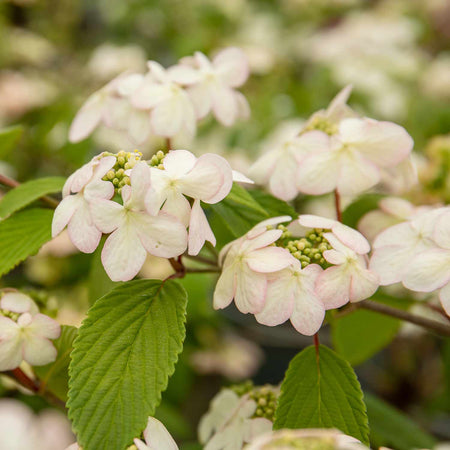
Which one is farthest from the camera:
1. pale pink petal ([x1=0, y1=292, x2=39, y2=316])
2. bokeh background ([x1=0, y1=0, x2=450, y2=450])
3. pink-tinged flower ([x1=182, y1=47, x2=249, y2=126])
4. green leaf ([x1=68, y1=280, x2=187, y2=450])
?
bokeh background ([x1=0, y1=0, x2=450, y2=450])

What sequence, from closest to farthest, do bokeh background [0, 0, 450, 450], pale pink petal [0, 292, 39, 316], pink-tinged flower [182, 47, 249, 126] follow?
1. pale pink petal [0, 292, 39, 316]
2. pink-tinged flower [182, 47, 249, 126]
3. bokeh background [0, 0, 450, 450]

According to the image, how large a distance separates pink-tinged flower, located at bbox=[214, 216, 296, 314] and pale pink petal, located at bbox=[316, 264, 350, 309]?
0.03 metres

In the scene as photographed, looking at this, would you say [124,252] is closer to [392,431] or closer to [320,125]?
[320,125]

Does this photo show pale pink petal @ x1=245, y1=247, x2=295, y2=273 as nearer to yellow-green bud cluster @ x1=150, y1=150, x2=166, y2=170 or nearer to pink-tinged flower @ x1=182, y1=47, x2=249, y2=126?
yellow-green bud cluster @ x1=150, y1=150, x2=166, y2=170

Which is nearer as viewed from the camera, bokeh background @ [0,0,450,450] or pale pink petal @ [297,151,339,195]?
pale pink petal @ [297,151,339,195]

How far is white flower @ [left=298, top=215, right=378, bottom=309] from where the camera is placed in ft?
1.26

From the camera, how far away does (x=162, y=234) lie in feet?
1.20

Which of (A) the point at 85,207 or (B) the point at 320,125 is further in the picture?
(B) the point at 320,125

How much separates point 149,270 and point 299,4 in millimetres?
1101

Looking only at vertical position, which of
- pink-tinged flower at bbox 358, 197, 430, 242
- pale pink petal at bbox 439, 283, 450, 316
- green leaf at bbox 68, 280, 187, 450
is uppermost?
pale pink petal at bbox 439, 283, 450, 316

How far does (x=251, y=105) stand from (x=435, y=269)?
895 millimetres

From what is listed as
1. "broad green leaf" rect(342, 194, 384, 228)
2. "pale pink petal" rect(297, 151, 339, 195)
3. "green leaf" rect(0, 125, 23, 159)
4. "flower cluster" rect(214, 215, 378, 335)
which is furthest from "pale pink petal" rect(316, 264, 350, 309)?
Result: "green leaf" rect(0, 125, 23, 159)

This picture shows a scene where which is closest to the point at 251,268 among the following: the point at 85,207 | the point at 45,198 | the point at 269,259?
the point at 269,259

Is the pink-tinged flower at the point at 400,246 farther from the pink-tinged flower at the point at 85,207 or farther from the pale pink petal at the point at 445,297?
the pink-tinged flower at the point at 85,207
